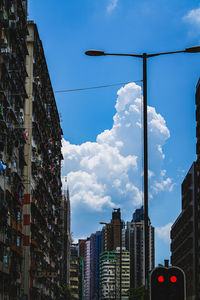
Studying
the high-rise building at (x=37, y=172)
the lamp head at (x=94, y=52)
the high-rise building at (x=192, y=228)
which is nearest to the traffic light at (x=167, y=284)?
the lamp head at (x=94, y=52)

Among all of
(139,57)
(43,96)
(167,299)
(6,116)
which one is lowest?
(167,299)

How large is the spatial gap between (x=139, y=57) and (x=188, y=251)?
107 metres

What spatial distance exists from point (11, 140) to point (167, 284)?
117 ft

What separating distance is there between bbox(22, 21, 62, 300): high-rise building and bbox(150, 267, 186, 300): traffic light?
4593cm

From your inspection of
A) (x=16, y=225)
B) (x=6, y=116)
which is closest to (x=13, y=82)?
(x=6, y=116)

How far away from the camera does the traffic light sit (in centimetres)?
1116

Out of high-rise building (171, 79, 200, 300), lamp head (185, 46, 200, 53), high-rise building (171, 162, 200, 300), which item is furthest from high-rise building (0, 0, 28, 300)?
high-rise building (171, 162, 200, 300)

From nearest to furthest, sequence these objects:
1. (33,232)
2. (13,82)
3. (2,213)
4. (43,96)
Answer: (2,213) → (13,82) → (33,232) → (43,96)

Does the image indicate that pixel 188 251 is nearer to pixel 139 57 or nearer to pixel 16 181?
pixel 16 181

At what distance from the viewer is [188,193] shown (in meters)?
127

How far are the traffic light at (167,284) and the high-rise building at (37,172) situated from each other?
45933 mm

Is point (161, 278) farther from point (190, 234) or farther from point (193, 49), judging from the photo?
point (190, 234)

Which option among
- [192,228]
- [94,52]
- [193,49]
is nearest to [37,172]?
[94,52]

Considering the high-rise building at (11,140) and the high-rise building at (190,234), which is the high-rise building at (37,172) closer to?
the high-rise building at (11,140)
